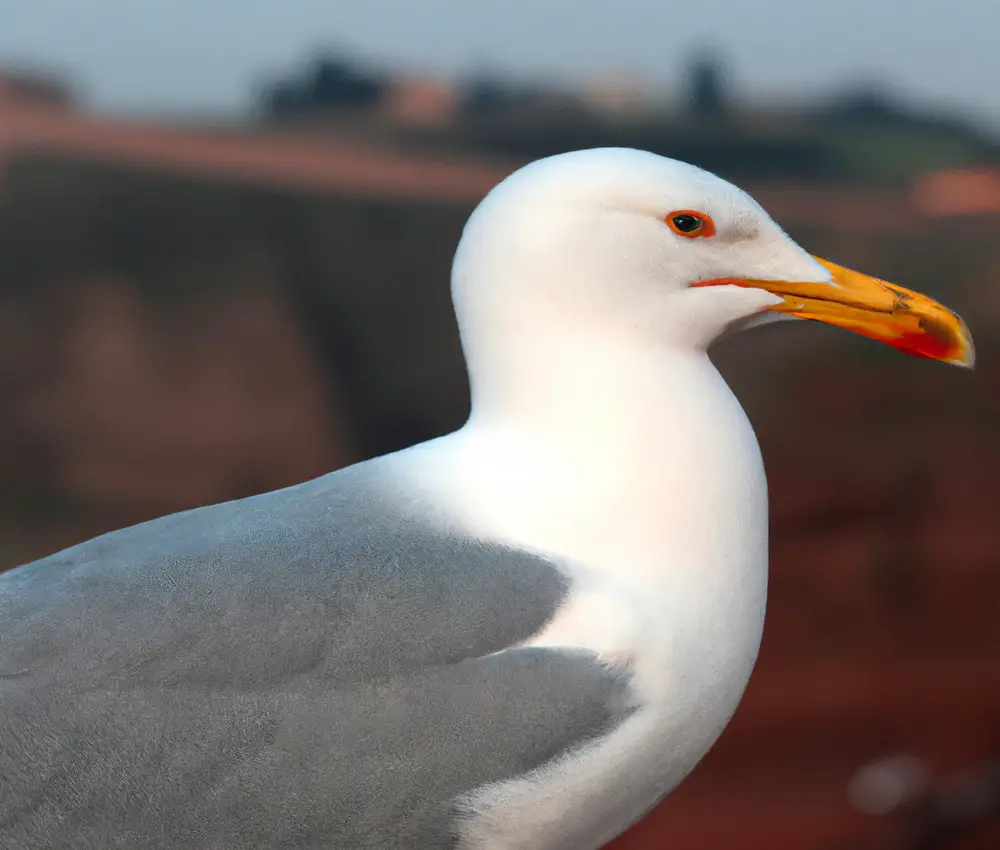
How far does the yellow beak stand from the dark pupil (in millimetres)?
68

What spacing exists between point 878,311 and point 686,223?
7.7 inches

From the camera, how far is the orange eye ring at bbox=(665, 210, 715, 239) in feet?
3.08

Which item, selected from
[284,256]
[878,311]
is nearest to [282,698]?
[878,311]

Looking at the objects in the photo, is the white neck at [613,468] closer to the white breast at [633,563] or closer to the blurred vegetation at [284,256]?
the white breast at [633,563]

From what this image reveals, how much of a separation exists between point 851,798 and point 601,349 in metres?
2.51

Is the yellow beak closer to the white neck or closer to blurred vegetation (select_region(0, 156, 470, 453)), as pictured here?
the white neck

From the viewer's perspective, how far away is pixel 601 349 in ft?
3.08

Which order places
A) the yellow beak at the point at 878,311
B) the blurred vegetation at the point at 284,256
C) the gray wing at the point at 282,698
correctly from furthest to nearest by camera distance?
the blurred vegetation at the point at 284,256 < the yellow beak at the point at 878,311 < the gray wing at the point at 282,698

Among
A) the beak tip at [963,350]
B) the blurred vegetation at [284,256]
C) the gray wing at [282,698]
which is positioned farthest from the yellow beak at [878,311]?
the blurred vegetation at [284,256]

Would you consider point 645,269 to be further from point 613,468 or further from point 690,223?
point 613,468

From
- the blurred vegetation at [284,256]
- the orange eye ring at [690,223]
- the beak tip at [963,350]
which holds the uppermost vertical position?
the blurred vegetation at [284,256]

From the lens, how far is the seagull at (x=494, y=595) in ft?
2.78

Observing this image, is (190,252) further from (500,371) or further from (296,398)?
(500,371)

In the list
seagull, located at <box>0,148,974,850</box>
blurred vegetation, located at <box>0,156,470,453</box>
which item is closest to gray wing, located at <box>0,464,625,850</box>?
seagull, located at <box>0,148,974,850</box>
